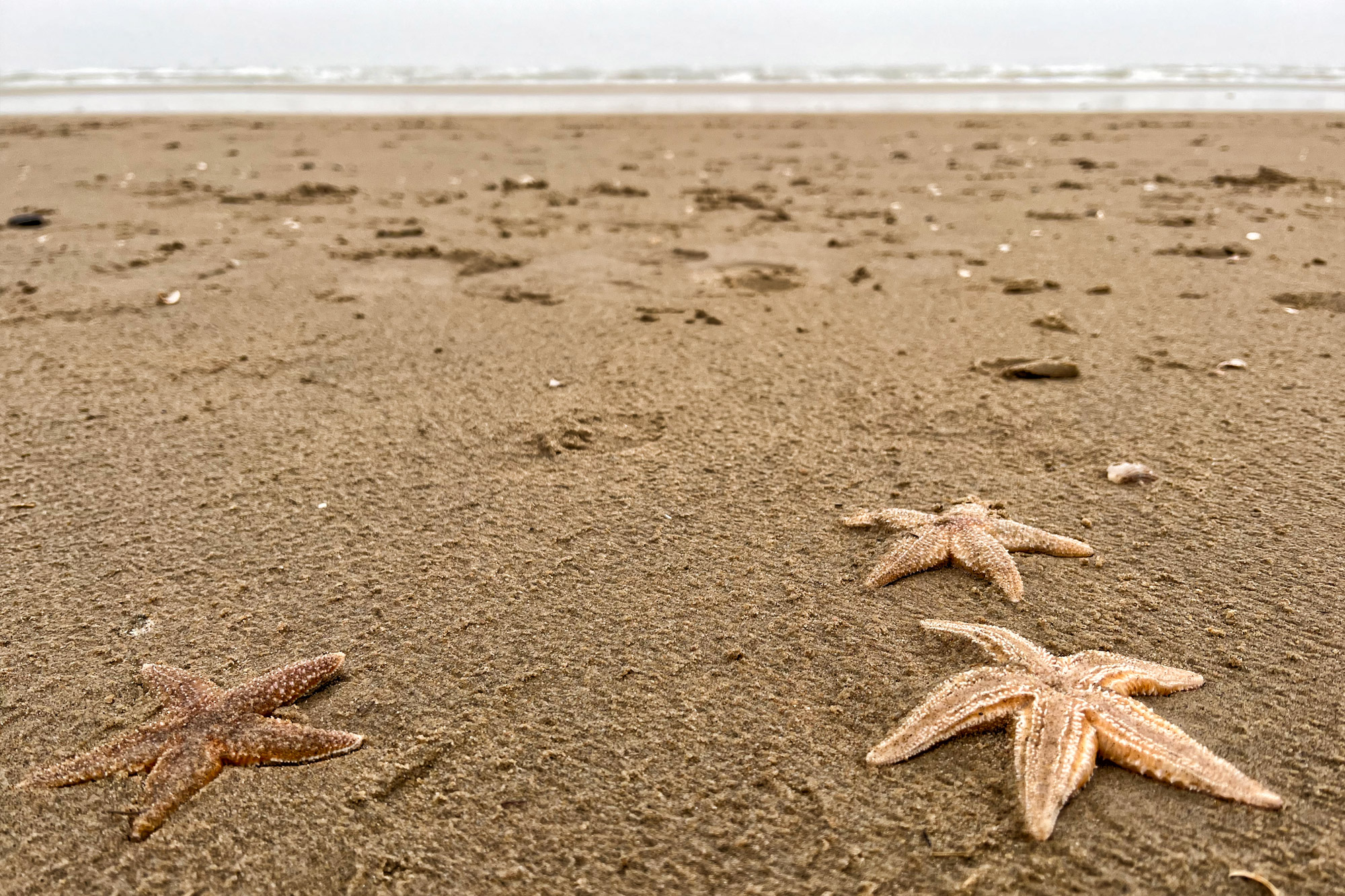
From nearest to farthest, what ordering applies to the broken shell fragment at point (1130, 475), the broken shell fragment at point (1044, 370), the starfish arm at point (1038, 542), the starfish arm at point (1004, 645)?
the starfish arm at point (1004, 645) → the starfish arm at point (1038, 542) → the broken shell fragment at point (1130, 475) → the broken shell fragment at point (1044, 370)

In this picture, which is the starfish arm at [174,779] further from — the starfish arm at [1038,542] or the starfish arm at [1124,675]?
the starfish arm at [1038,542]

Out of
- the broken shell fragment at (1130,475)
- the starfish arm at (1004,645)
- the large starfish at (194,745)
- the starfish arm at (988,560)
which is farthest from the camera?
the broken shell fragment at (1130,475)

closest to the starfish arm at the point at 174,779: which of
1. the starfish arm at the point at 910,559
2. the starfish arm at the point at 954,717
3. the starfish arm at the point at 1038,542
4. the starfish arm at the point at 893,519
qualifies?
the starfish arm at the point at 954,717

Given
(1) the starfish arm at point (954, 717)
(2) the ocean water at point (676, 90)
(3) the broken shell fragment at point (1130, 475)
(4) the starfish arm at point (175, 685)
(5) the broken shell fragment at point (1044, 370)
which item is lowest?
(4) the starfish arm at point (175, 685)

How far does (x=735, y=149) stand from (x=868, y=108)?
21.5 ft

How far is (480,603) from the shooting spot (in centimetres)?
238

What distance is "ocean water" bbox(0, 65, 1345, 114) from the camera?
53.2ft

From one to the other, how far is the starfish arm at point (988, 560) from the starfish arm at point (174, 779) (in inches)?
79.4

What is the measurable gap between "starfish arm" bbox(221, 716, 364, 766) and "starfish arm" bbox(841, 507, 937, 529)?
1625 mm

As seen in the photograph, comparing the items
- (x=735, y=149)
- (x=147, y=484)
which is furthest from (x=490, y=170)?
(x=147, y=484)

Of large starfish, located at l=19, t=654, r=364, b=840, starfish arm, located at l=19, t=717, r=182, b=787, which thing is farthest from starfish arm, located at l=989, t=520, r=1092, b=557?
starfish arm, located at l=19, t=717, r=182, b=787

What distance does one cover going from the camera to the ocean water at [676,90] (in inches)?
638

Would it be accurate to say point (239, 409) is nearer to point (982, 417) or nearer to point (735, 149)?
point (982, 417)

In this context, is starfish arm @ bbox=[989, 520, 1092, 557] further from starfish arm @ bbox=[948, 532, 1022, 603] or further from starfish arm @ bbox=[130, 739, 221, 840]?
starfish arm @ bbox=[130, 739, 221, 840]
